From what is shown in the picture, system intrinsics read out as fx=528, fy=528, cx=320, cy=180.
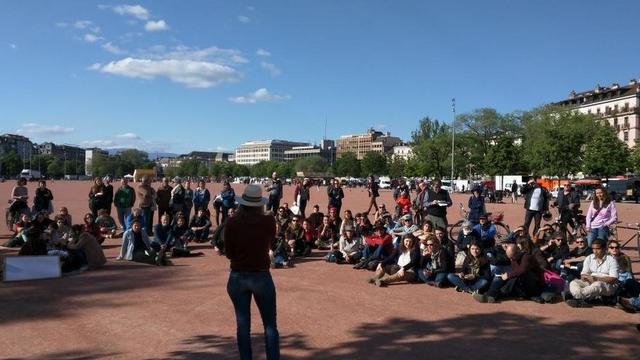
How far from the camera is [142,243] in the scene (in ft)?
37.3

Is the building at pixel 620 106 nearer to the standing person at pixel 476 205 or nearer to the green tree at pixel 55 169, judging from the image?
the standing person at pixel 476 205

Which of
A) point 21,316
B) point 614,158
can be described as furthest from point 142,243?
point 614,158

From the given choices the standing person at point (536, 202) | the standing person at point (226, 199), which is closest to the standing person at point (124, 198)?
the standing person at point (226, 199)

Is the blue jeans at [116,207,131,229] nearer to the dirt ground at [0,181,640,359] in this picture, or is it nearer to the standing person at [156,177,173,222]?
the standing person at [156,177,173,222]

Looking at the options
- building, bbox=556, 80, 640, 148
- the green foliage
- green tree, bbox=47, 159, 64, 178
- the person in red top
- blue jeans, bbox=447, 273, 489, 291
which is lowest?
blue jeans, bbox=447, 273, 489, 291

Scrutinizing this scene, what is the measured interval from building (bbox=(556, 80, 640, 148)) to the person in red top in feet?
283

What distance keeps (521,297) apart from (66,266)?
8.20m

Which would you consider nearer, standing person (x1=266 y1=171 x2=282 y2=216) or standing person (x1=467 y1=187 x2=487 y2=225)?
standing person (x1=467 y1=187 x2=487 y2=225)

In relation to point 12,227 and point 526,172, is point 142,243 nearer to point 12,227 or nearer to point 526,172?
point 12,227

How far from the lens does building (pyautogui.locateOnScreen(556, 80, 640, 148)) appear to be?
90619mm

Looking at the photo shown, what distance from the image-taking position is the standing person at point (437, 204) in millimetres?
13023

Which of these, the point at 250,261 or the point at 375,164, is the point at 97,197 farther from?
the point at 375,164

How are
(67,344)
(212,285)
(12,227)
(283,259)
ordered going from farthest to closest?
(12,227), (283,259), (212,285), (67,344)

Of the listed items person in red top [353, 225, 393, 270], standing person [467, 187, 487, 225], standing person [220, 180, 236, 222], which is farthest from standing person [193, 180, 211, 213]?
standing person [467, 187, 487, 225]
